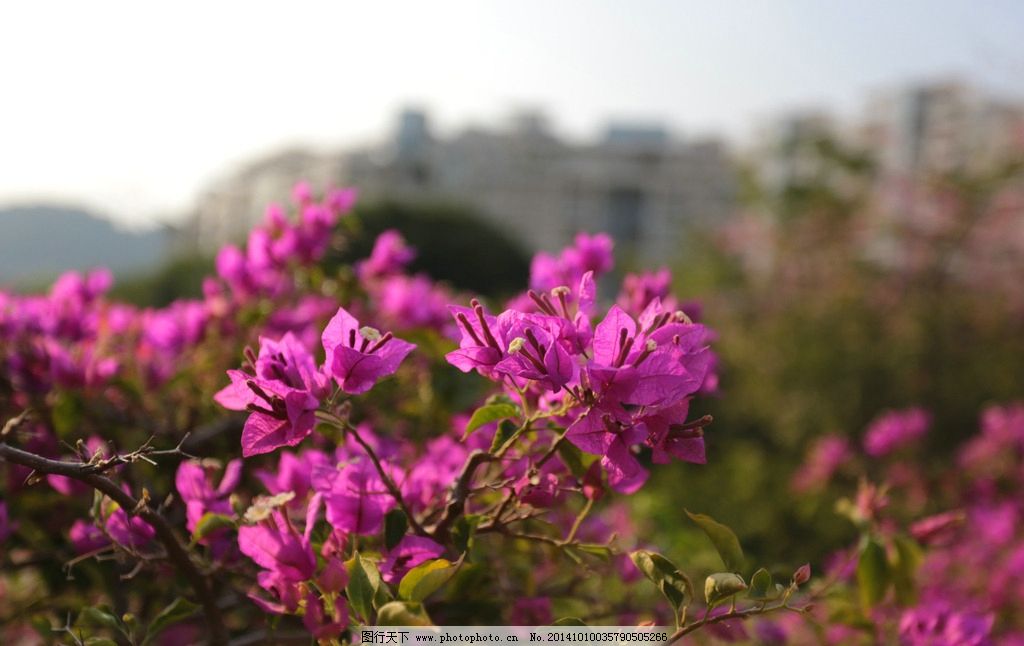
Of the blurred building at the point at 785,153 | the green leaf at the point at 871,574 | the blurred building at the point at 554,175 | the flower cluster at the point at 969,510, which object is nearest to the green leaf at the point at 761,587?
the green leaf at the point at 871,574

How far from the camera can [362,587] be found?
60 cm

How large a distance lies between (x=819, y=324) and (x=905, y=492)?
7.01ft

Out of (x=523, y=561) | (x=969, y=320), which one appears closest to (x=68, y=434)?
(x=523, y=561)

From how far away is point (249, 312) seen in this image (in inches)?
52.2

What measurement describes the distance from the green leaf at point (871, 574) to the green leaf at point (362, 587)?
0.56 meters

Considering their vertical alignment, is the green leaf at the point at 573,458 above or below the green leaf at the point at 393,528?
above

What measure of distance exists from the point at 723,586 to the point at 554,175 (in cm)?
3026

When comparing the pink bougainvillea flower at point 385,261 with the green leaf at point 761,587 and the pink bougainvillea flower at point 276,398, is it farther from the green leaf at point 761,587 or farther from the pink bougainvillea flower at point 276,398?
the green leaf at point 761,587

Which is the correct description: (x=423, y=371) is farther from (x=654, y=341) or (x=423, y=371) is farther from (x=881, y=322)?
(x=881, y=322)

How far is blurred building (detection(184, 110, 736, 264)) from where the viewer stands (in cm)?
3003

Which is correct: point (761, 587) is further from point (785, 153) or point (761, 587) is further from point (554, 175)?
point (554, 175)

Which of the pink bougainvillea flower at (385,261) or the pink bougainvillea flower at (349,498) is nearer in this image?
the pink bougainvillea flower at (349,498)

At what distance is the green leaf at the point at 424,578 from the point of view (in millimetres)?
609

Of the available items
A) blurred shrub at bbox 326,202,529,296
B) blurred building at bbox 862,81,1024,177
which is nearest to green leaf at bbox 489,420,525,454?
blurred building at bbox 862,81,1024,177
